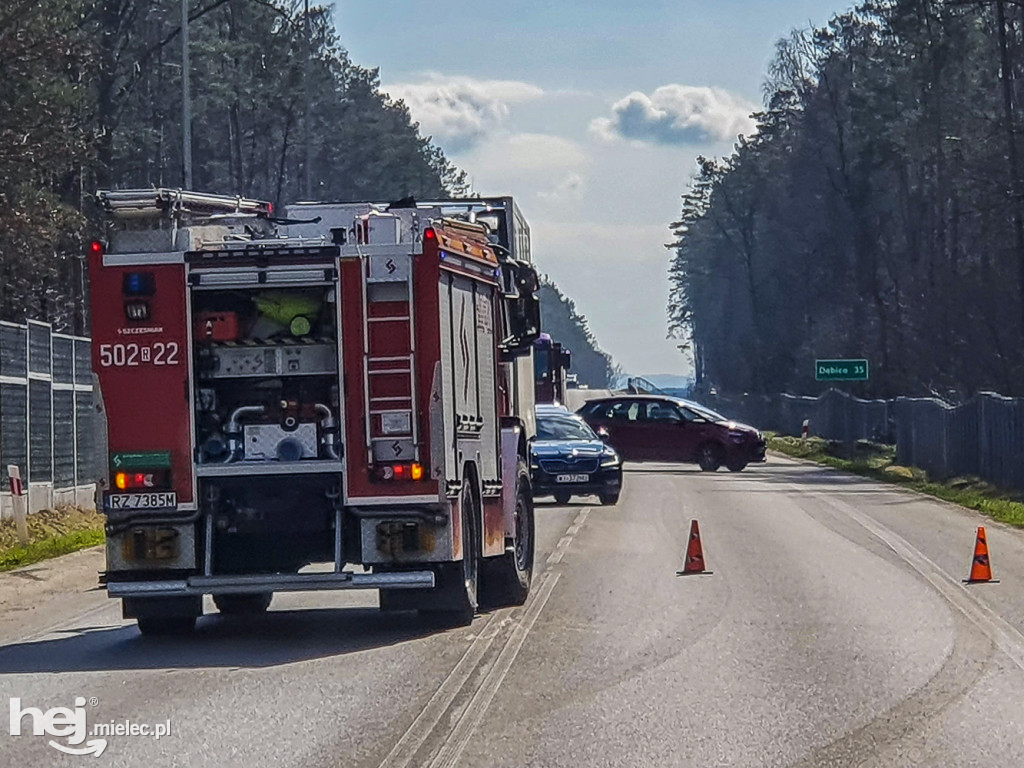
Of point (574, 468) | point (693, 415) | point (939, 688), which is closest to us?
point (939, 688)

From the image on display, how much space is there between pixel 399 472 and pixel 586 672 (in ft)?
8.13

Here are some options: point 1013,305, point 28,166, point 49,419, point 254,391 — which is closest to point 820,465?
point 1013,305

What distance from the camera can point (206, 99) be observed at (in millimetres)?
64062

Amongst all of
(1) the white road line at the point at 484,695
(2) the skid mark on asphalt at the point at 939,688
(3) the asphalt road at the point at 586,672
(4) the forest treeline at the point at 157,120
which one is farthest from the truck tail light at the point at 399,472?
(4) the forest treeline at the point at 157,120

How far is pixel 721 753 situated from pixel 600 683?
7.43 ft

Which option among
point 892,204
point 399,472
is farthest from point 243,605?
point 892,204

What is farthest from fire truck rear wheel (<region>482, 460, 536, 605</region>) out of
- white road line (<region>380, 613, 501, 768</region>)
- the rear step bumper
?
the rear step bumper

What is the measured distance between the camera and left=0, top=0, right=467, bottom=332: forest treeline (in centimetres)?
3678

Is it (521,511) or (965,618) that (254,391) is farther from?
(965,618)

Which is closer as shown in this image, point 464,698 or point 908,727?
point 908,727

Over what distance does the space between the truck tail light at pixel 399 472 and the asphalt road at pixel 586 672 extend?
119 centimetres

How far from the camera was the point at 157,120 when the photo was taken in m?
65.9

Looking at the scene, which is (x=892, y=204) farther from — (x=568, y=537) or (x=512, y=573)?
(x=512, y=573)

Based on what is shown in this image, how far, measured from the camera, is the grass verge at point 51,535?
2098 cm
